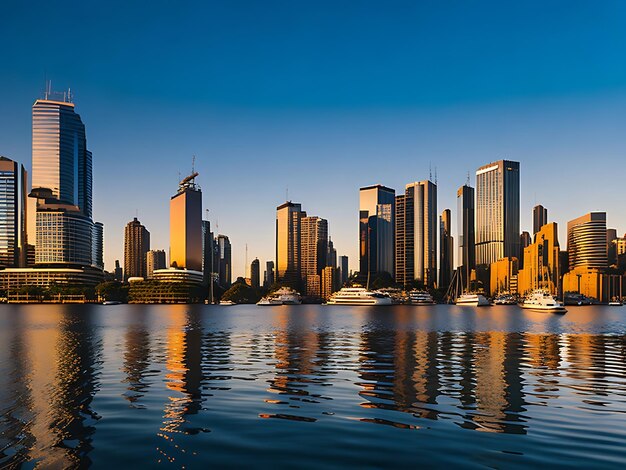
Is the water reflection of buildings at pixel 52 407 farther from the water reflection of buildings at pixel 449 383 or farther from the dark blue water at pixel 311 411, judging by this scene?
the water reflection of buildings at pixel 449 383

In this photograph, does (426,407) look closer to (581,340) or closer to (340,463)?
(340,463)

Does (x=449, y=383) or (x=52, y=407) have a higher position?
(x=52, y=407)

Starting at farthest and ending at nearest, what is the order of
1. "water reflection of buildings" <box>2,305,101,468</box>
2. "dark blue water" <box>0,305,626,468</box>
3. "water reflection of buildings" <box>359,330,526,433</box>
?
"water reflection of buildings" <box>359,330,526,433</box> < "water reflection of buildings" <box>2,305,101,468</box> < "dark blue water" <box>0,305,626,468</box>

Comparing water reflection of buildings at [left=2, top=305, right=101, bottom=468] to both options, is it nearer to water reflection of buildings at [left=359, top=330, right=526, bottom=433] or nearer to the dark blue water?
the dark blue water

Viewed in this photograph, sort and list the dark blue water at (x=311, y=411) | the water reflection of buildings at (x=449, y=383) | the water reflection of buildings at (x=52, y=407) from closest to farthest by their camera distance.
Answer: the dark blue water at (x=311, y=411) < the water reflection of buildings at (x=52, y=407) < the water reflection of buildings at (x=449, y=383)

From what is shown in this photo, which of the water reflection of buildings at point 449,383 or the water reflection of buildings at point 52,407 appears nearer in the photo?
the water reflection of buildings at point 52,407

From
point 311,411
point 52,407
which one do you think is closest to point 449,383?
point 311,411

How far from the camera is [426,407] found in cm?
3366

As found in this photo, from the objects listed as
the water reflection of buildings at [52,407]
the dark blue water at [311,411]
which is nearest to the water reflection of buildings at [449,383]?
the dark blue water at [311,411]

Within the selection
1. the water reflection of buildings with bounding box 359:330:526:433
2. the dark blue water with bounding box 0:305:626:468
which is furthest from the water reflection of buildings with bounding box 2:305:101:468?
the water reflection of buildings with bounding box 359:330:526:433

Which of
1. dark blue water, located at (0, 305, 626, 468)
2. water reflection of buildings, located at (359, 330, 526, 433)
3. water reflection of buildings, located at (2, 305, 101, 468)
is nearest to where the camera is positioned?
dark blue water, located at (0, 305, 626, 468)

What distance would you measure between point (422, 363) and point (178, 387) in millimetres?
26980

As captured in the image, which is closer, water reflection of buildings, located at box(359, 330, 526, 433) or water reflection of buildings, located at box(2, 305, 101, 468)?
water reflection of buildings, located at box(2, 305, 101, 468)

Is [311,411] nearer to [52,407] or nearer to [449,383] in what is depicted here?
[449,383]
